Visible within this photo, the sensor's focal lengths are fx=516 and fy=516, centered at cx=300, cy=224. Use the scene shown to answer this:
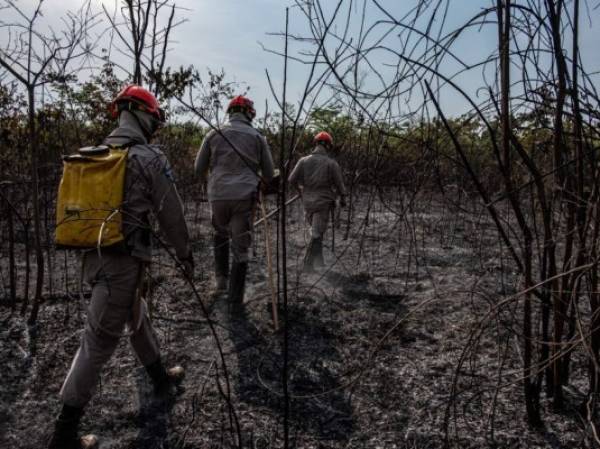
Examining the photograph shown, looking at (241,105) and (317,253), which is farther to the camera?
(317,253)

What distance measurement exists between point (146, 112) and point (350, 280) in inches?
130

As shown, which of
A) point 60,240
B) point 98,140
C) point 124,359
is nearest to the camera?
point 60,240

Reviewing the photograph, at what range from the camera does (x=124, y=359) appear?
11.2 feet

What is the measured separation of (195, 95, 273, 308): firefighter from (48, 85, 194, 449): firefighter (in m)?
1.57

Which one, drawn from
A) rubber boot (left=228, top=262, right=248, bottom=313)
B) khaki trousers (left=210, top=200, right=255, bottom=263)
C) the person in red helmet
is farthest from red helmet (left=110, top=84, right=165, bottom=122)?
the person in red helmet

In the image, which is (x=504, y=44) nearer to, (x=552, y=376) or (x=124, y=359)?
(x=552, y=376)

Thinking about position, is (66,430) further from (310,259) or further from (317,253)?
(317,253)

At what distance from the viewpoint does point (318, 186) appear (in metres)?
6.17

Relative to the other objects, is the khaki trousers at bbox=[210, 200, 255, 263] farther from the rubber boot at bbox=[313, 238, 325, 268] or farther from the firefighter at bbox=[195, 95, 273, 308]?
the rubber boot at bbox=[313, 238, 325, 268]

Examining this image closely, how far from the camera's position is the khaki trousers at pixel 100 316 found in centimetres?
237

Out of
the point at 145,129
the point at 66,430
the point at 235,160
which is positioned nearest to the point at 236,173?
the point at 235,160

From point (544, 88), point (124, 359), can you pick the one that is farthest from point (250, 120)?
point (544, 88)

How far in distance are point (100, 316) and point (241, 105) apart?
2471mm

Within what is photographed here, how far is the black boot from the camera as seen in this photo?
2340 mm
